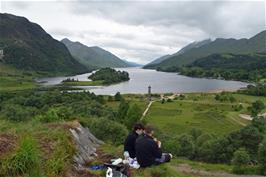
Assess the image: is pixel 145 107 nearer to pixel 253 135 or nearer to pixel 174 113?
pixel 174 113

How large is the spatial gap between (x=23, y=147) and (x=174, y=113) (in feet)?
316

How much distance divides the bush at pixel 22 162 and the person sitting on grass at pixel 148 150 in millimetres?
4412

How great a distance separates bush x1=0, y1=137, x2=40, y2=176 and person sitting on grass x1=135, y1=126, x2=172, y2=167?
174 inches

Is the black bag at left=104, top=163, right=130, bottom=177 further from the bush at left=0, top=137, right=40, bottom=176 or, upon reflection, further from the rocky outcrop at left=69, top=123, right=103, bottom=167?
the bush at left=0, top=137, right=40, bottom=176

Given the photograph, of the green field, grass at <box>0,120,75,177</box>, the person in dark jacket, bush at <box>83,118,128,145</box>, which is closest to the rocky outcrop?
grass at <box>0,120,75,177</box>

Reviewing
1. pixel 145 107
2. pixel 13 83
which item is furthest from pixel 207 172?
pixel 13 83

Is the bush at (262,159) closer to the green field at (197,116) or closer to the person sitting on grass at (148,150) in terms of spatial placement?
the person sitting on grass at (148,150)

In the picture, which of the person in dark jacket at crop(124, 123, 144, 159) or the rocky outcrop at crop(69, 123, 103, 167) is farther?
the rocky outcrop at crop(69, 123, 103, 167)

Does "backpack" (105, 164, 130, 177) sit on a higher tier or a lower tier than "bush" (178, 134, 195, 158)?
higher

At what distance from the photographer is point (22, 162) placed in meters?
10.3

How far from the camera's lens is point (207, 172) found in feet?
75.7

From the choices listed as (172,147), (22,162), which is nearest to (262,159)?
(172,147)

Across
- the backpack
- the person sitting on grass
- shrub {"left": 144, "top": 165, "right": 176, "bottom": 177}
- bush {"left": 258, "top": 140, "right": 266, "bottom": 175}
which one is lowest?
bush {"left": 258, "top": 140, "right": 266, "bottom": 175}

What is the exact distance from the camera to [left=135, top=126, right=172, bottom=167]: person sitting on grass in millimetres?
13719
